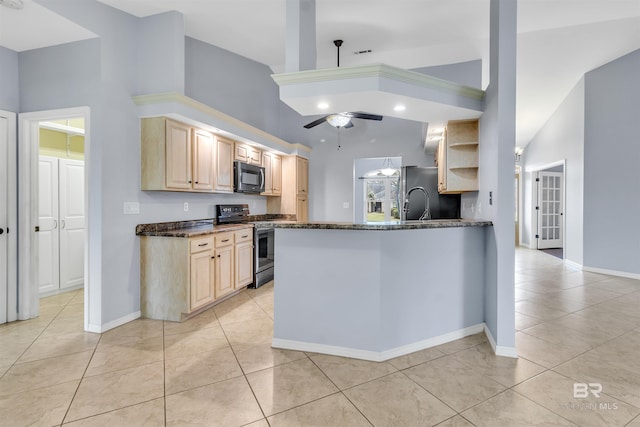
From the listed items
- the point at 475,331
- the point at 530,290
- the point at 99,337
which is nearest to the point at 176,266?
the point at 99,337

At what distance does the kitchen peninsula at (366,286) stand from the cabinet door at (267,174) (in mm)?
2805

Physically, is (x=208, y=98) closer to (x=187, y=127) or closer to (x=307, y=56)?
(x=187, y=127)

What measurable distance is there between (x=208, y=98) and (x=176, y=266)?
242cm

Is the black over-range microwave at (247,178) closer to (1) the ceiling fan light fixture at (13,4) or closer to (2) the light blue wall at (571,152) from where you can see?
(1) the ceiling fan light fixture at (13,4)

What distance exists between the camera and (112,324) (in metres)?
2.92

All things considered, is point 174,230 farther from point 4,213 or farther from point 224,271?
point 4,213

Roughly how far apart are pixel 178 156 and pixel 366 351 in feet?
8.79

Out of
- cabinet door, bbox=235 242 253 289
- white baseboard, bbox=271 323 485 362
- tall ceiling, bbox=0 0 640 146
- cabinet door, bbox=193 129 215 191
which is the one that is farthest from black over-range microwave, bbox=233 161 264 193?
white baseboard, bbox=271 323 485 362

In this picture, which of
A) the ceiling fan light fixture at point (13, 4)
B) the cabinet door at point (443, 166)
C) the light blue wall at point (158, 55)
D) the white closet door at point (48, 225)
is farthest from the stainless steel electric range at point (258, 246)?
the ceiling fan light fixture at point (13, 4)

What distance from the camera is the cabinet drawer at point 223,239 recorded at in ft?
11.5

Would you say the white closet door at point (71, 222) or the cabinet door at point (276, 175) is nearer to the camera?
the white closet door at point (71, 222)

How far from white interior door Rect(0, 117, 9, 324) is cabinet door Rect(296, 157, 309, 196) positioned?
3.76m

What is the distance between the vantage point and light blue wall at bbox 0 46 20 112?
2977mm

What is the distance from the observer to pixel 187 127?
345 cm
